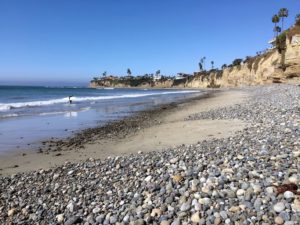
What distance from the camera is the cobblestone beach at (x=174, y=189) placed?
14.9ft

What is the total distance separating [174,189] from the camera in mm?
5559

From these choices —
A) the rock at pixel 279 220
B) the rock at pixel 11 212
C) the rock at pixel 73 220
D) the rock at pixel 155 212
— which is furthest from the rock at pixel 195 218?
the rock at pixel 11 212

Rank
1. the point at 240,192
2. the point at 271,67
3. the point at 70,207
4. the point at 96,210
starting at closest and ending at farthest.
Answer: the point at 240,192, the point at 96,210, the point at 70,207, the point at 271,67

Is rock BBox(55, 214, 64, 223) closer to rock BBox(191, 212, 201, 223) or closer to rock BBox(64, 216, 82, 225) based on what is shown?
rock BBox(64, 216, 82, 225)

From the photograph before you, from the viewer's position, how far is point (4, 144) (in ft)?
43.6

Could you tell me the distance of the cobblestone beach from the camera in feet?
14.9

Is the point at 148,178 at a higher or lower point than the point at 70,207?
higher

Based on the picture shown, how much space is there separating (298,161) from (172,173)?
247 cm

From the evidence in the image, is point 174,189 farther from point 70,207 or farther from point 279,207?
point 70,207

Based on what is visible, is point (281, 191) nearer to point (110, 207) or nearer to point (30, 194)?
point (110, 207)

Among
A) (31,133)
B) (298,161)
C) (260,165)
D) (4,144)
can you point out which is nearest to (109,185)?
(260,165)

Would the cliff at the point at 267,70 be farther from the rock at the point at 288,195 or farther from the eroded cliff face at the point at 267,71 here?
the rock at the point at 288,195

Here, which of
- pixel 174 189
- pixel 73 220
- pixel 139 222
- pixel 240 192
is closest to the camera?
pixel 139 222

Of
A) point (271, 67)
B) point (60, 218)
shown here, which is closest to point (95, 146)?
point (60, 218)
